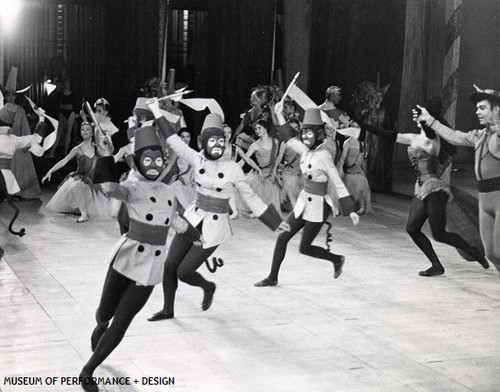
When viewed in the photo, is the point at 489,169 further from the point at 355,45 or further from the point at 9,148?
the point at 355,45

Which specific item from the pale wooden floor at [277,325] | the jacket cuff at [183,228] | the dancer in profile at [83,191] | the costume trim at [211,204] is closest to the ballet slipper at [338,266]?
→ the pale wooden floor at [277,325]

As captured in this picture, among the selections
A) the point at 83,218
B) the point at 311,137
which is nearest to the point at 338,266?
the point at 311,137

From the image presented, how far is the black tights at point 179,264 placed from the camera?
24.7ft

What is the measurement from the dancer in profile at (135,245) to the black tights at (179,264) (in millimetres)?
1391


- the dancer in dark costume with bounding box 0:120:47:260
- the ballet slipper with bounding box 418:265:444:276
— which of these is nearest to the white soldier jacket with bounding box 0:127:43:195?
the dancer in dark costume with bounding box 0:120:47:260

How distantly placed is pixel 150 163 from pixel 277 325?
210cm

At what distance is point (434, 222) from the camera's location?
934 cm

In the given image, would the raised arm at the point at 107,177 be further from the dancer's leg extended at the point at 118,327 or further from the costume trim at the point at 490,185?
the costume trim at the point at 490,185

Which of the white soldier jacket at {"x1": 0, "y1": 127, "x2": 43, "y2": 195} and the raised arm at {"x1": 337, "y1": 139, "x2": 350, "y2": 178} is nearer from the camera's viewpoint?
the white soldier jacket at {"x1": 0, "y1": 127, "x2": 43, "y2": 195}

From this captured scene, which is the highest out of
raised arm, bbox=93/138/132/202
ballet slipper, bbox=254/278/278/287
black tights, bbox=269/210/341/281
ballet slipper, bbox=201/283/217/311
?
raised arm, bbox=93/138/132/202

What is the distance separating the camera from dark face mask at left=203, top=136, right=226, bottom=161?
7453 mm

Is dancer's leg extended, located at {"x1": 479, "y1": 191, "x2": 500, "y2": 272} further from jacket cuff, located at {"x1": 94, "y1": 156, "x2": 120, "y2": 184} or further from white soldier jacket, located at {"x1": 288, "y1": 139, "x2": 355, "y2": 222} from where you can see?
jacket cuff, located at {"x1": 94, "y1": 156, "x2": 120, "y2": 184}

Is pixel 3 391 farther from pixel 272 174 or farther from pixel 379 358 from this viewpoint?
pixel 272 174

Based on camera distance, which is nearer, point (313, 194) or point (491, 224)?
point (491, 224)
